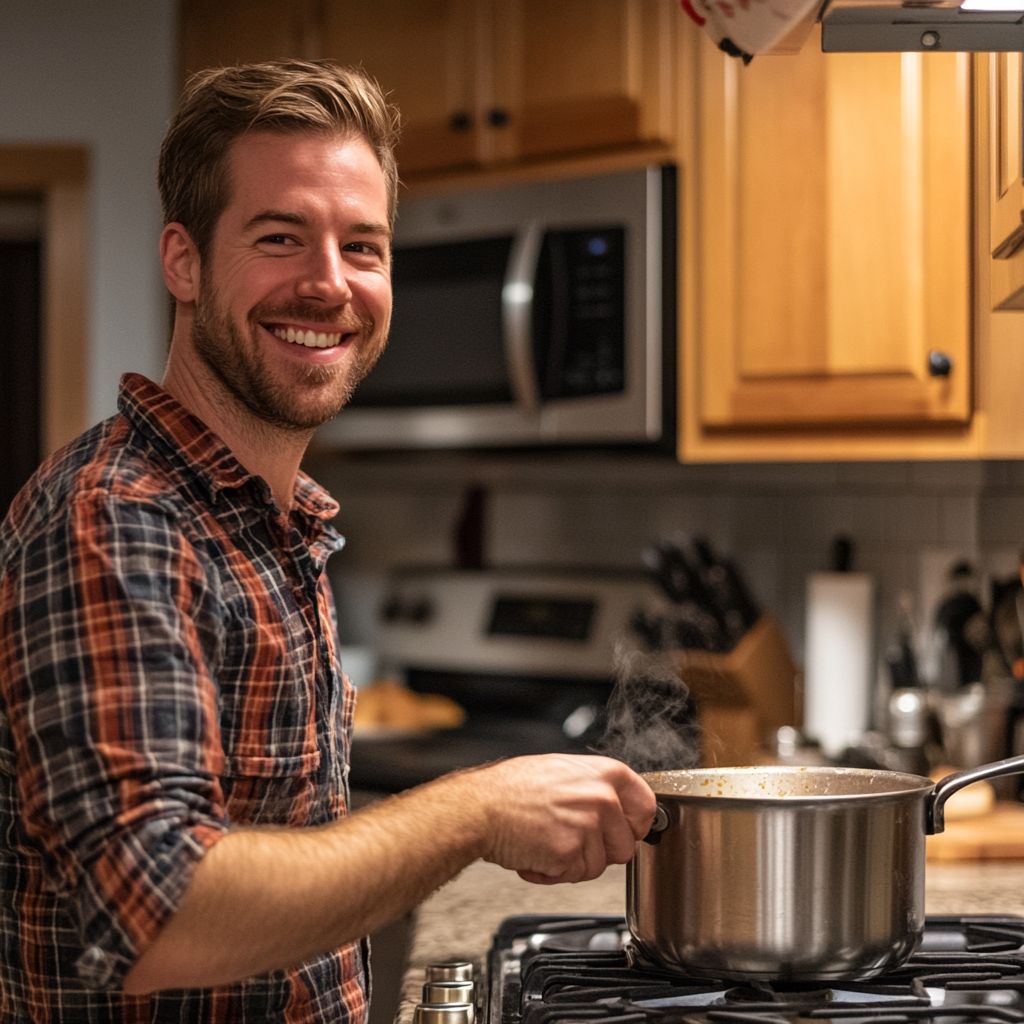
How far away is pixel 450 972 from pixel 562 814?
26 centimetres

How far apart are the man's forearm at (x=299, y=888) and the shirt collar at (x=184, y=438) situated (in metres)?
0.28

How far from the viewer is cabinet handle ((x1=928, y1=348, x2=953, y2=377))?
217 centimetres

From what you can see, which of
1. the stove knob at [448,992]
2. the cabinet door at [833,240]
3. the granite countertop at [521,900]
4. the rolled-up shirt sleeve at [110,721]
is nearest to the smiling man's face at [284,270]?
the rolled-up shirt sleeve at [110,721]

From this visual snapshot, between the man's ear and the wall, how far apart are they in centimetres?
198

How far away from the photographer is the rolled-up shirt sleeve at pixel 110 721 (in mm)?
818

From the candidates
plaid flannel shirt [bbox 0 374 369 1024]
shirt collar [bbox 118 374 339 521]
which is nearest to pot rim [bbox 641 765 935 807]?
plaid flannel shirt [bbox 0 374 369 1024]

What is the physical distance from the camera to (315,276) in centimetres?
112

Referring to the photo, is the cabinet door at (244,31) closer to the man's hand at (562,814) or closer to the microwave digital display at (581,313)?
the microwave digital display at (581,313)

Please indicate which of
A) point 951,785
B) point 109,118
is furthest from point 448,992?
point 109,118

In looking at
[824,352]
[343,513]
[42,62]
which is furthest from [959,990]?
[42,62]

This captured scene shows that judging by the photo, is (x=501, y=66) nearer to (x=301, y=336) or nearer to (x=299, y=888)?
(x=301, y=336)

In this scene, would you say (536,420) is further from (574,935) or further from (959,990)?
(959,990)

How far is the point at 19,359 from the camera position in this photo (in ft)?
10.7

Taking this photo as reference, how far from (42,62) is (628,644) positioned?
6.13 feet
